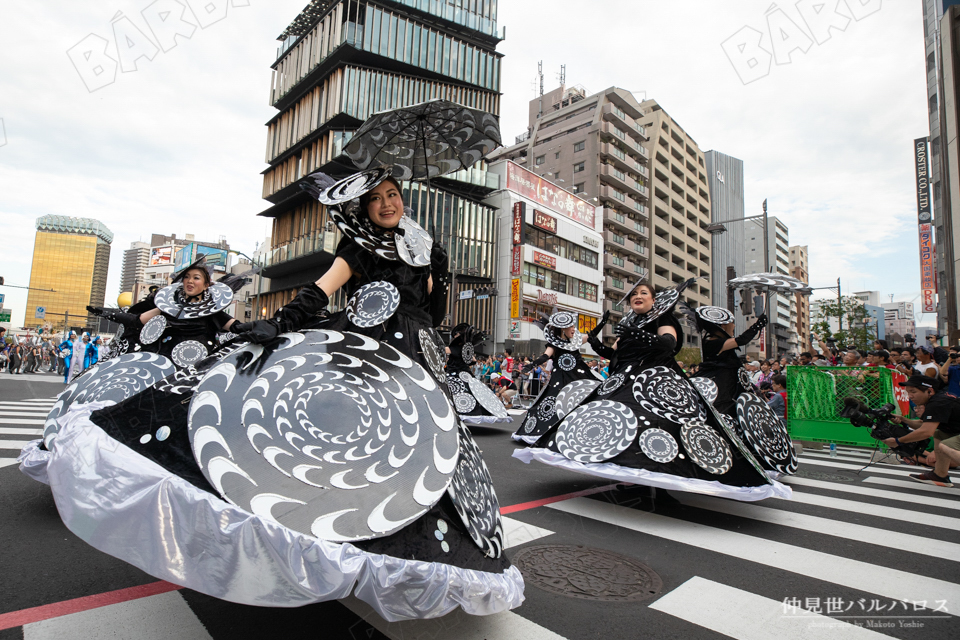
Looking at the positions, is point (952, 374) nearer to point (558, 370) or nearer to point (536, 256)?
point (558, 370)

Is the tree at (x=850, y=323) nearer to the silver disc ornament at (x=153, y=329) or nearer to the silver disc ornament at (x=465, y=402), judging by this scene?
the silver disc ornament at (x=465, y=402)

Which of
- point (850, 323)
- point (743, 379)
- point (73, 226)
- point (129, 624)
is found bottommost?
point (129, 624)

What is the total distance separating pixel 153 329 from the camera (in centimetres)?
421

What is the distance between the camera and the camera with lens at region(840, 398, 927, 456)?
5855 millimetres

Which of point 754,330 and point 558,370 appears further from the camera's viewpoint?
point 558,370

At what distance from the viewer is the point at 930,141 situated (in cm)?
2533

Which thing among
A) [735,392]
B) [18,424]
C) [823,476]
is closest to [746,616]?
[735,392]

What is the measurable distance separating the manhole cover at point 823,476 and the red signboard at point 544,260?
28811 millimetres

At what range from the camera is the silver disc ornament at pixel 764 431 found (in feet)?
15.2

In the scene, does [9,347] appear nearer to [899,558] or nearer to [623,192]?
[899,558]

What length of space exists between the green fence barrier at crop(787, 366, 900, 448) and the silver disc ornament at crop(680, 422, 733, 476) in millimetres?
5969

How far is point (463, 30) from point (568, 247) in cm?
1650

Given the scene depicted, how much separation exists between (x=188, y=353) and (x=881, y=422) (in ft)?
24.9

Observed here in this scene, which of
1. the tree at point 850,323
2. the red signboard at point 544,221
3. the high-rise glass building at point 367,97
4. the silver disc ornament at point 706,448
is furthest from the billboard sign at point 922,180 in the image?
the silver disc ornament at point 706,448
